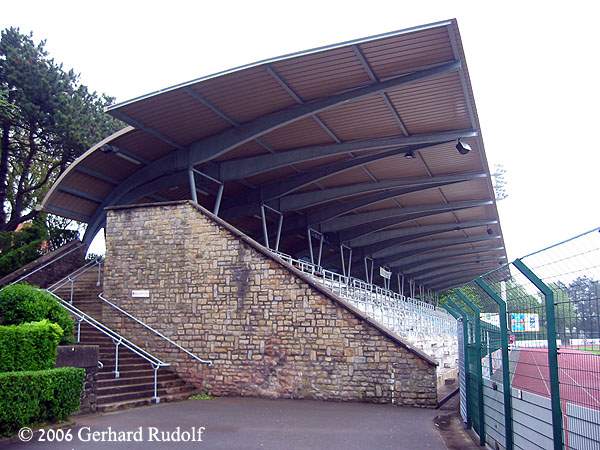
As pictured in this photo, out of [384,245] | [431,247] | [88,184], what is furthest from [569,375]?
[431,247]

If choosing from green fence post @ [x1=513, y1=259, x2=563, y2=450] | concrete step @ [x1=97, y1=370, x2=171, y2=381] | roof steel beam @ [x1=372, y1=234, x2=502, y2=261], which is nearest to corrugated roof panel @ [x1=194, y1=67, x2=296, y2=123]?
concrete step @ [x1=97, y1=370, x2=171, y2=381]

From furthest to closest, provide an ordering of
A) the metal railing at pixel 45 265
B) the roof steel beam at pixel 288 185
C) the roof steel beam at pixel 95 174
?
1. the roof steel beam at pixel 95 174
2. the roof steel beam at pixel 288 185
3. the metal railing at pixel 45 265

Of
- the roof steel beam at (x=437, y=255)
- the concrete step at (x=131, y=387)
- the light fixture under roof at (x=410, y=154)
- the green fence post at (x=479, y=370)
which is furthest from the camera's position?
the roof steel beam at (x=437, y=255)

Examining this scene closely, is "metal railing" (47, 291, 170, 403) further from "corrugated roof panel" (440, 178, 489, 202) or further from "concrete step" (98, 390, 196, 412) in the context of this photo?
"corrugated roof panel" (440, 178, 489, 202)

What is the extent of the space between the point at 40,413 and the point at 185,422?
254 cm

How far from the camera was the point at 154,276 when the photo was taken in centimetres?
1689

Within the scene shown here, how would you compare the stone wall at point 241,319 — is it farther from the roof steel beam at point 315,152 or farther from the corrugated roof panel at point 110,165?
the roof steel beam at point 315,152

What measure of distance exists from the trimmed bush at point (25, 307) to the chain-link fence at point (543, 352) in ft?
27.0

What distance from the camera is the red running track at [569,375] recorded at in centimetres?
412

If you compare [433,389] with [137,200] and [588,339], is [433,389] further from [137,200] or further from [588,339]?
[137,200]

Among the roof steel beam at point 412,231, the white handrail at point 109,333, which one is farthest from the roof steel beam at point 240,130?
the roof steel beam at point 412,231

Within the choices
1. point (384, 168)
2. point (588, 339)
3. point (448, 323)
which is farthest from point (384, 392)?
point (448, 323)

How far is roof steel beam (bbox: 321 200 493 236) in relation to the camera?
28.5 m

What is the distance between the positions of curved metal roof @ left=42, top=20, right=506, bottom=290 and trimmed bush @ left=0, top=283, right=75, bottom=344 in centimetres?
720
